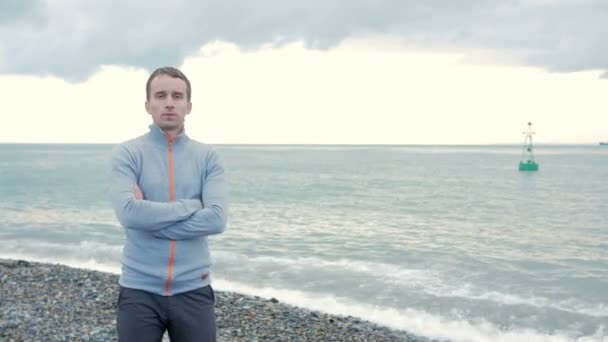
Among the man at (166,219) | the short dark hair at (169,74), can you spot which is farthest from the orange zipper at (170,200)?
the short dark hair at (169,74)

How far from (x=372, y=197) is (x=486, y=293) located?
3165 cm

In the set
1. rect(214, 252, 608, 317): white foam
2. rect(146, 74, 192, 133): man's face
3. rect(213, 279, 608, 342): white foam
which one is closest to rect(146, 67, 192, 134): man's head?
rect(146, 74, 192, 133): man's face

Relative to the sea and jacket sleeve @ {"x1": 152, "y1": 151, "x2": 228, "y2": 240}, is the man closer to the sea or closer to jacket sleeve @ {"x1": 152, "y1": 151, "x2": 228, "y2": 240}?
jacket sleeve @ {"x1": 152, "y1": 151, "x2": 228, "y2": 240}

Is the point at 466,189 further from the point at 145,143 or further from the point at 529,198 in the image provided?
the point at 145,143

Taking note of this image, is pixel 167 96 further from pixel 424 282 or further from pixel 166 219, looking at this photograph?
pixel 424 282

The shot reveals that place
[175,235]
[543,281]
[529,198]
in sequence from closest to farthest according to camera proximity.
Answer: [175,235] < [543,281] < [529,198]

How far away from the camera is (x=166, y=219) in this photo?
3168 millimetres

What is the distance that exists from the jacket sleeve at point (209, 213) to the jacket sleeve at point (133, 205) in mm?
48

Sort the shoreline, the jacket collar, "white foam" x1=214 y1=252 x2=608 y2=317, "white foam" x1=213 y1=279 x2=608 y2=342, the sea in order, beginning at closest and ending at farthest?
1. the jacket collar
2. the shoreline
3. "white foam" x1=213 y1=279 x2=608 y2=342
4. the sea
5. "white foam" x1=214 y1=252 x2=608 y2=317

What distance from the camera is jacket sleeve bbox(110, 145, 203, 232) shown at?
317 centimetres

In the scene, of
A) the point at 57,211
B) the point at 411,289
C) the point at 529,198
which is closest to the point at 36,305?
the point at 411,289

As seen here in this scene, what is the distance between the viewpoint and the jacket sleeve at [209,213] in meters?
3.26

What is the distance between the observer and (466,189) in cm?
5941

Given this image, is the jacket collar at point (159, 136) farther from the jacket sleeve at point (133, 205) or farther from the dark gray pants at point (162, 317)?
the dark gray pants at point (162, 317)
